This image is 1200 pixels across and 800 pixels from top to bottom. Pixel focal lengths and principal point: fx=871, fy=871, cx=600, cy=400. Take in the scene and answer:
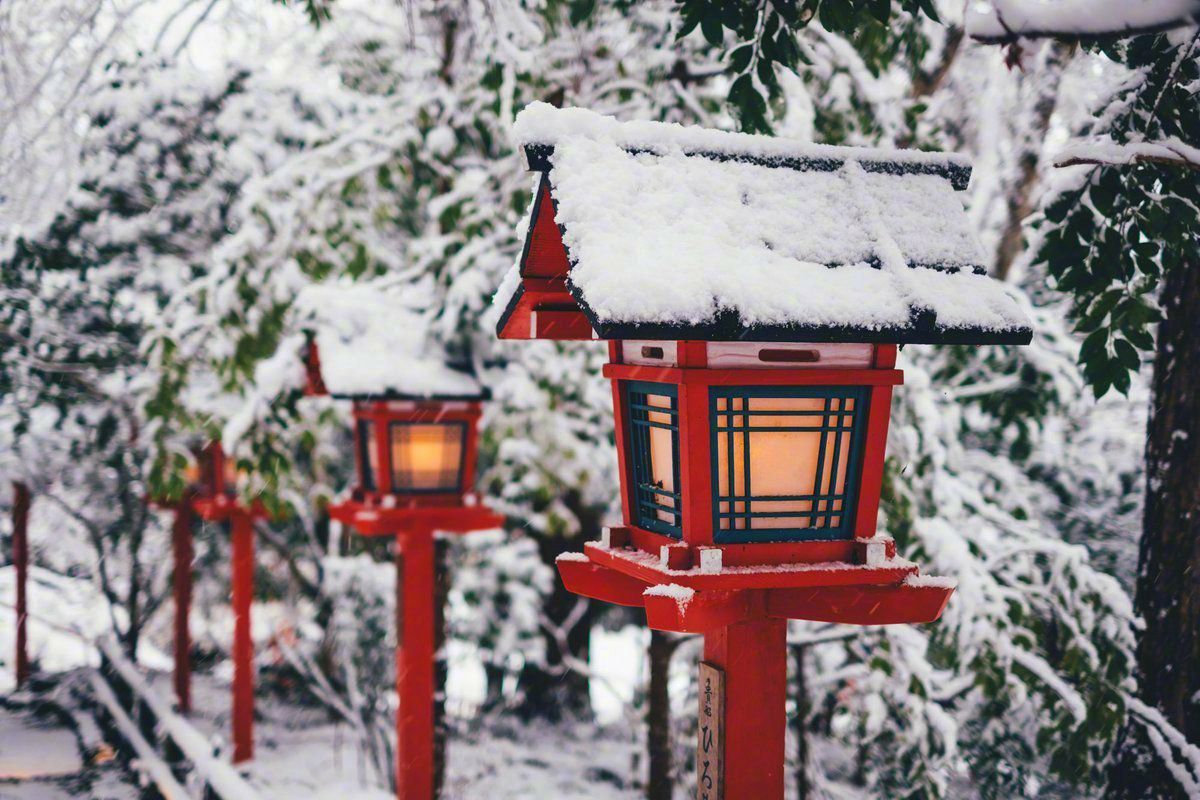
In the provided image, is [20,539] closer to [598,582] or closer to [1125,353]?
[598,582]

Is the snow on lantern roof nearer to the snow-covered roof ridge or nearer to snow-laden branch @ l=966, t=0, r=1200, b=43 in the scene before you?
the snow-covered roof ridge

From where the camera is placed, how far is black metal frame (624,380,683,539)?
239cm

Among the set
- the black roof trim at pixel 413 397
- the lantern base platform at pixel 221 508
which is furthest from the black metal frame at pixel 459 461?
the lantern base platform at pixel 221 508

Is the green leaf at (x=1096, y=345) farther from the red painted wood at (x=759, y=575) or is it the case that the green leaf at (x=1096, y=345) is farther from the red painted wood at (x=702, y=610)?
the red painted wood at (x=702, y=610)

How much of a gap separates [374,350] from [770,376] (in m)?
2.89

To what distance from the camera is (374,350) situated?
467 cm

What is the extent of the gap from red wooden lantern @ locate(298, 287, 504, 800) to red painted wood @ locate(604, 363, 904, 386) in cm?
230

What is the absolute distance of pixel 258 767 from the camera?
7.59 metres

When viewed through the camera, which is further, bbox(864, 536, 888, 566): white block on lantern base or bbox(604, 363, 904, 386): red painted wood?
bbox(864, 536, 888, 566): white block on lantern base

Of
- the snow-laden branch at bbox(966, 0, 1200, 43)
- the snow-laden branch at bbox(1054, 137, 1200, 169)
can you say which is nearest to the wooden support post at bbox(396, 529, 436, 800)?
the snow-laden branch at bbox(1054, 137, 1200, 169)

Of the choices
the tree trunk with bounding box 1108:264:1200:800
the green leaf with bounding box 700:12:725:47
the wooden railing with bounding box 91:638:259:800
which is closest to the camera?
the green leaf with bounding box 700:12:725:47

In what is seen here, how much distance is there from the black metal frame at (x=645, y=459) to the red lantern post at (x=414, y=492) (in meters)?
2.06

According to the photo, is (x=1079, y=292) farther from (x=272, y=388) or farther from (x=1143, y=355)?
(x=1143, y=355)

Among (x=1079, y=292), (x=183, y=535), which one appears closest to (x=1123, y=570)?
(x=1079, y=292)
